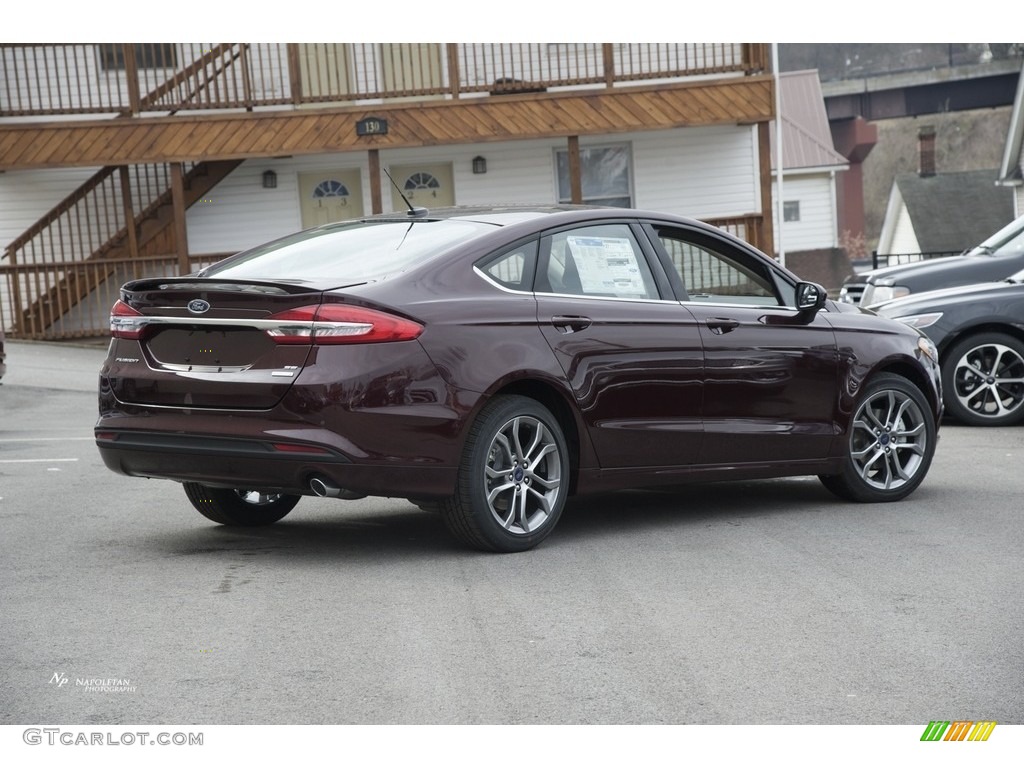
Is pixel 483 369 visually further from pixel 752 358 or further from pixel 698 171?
pixel 698 171

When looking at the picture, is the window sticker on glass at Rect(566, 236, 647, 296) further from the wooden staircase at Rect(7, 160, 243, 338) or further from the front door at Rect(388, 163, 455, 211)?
the front door at Rect(388, 163, 455, 211)

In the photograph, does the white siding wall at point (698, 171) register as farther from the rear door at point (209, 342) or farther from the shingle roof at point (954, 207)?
the shingle roof at point (954, 207)

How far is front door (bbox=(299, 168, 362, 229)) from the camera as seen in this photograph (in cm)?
2494

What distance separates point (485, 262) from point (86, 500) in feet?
10.8

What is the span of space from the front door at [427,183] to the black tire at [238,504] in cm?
1790

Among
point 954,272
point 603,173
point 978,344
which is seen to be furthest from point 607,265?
point 603,173

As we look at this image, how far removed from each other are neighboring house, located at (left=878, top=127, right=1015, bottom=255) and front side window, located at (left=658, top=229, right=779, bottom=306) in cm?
5143

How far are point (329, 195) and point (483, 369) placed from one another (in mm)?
19532

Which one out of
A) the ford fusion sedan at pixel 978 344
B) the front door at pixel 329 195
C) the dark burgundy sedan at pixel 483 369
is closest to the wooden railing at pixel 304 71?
the front door at pixel 329 195

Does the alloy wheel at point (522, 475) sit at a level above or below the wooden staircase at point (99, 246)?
below

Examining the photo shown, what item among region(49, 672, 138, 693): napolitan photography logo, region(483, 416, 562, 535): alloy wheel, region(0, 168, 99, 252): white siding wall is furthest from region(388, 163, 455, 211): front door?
region(49, 672, 138, 693): napolitan photography logo

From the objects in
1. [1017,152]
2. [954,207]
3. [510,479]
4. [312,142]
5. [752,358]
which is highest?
[312,142]

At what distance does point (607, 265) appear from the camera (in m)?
6.94

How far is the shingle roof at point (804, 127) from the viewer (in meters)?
43.5
